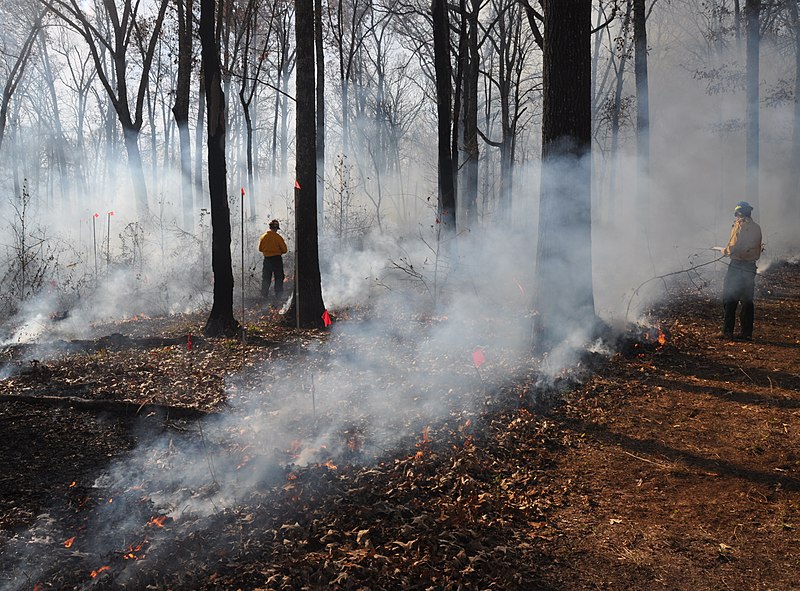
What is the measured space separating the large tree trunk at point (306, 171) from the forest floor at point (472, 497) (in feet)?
9.99

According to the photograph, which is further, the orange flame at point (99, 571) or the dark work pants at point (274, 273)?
the dark work pants at point (274, 273)

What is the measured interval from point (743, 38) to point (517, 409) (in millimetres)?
23804

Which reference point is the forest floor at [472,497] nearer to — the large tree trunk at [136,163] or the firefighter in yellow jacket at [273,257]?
the firefighter in yellow jacket at [273,257]

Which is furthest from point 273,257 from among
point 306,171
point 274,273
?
point 306,171

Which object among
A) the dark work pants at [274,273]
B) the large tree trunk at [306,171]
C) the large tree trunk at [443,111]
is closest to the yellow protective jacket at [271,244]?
Result: the dark work pants at [274,273]

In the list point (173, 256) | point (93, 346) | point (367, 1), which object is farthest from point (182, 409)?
point (367, 1)

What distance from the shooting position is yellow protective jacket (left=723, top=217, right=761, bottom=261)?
25.0 ft

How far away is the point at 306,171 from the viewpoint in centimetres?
941

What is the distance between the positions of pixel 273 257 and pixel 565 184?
7.64m

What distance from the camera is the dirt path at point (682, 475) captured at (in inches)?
129

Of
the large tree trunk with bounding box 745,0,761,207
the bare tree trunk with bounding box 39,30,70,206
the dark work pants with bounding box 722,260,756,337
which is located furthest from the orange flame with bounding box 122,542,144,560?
the bare tree trunk with bounding box 39,30,70,206

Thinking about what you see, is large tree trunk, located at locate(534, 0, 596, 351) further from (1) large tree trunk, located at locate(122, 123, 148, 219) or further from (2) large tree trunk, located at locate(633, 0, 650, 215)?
(1) large tree trunk, located at locate(122, 123, 148, 219)

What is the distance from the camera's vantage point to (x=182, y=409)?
5.67 m

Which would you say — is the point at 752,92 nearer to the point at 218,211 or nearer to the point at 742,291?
the point at 742,291
